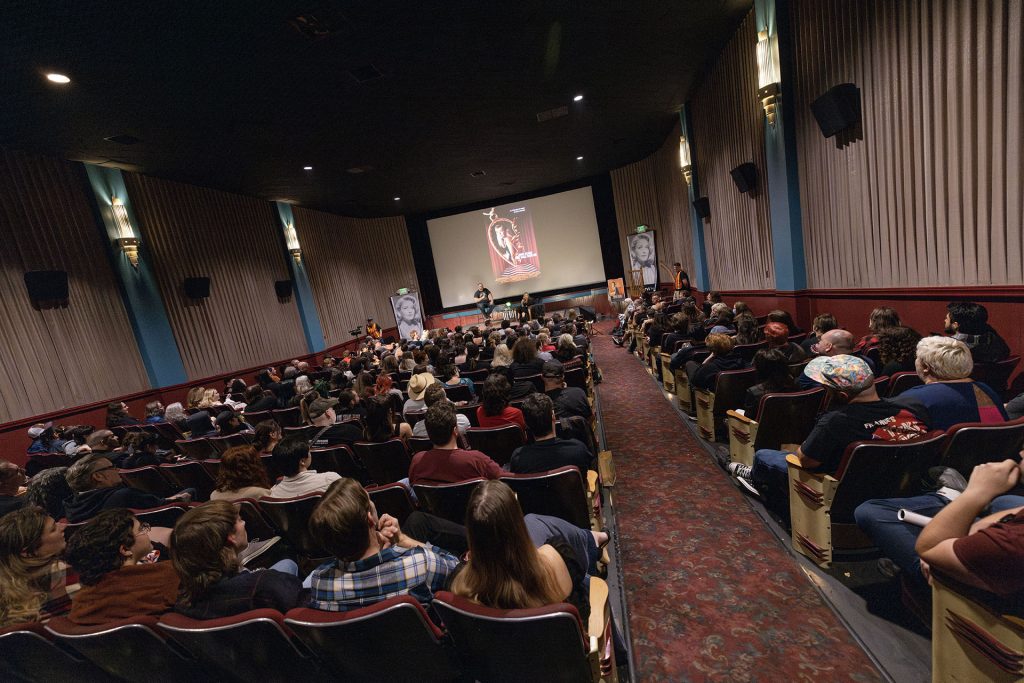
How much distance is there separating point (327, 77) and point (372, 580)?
6.01 metres

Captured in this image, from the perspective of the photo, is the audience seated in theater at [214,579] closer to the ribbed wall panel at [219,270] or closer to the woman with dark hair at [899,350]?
the woman with dark hair at [899,350]

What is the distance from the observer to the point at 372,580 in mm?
1365

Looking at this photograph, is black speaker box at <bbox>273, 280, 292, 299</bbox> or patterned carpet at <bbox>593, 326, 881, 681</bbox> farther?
black speaker box at <bbox>273, 280, 292, 299</bbox>

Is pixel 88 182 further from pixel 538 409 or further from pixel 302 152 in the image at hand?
pixel 538 409

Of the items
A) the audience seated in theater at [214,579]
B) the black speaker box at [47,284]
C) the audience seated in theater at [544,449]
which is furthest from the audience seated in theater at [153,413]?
the audience seated in theater at [544,449]

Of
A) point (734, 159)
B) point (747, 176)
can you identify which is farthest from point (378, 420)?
point (734, 159)

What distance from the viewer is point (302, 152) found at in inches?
301

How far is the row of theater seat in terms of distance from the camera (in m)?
1.13

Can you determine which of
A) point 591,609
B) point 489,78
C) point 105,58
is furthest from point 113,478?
point 489,78

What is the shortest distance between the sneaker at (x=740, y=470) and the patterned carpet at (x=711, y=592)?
0.12 metres

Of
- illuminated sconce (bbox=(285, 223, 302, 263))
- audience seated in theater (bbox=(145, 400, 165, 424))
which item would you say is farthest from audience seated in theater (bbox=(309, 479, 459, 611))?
illuminated sconce (bbox=(285, 223, 302, 263))

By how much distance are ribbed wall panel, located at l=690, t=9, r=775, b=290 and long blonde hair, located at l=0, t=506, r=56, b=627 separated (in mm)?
8070

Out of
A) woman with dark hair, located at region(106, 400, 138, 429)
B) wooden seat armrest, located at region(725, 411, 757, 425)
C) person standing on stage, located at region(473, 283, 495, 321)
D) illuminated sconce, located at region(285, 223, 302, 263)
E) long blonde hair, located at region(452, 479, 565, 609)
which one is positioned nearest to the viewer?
long blonde hair, located at region(452, 479, 565, 609)

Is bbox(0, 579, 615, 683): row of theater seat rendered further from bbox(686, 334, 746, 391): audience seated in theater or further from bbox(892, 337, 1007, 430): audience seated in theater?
bbox(686, 334, 746, 391): audience seated in theater
